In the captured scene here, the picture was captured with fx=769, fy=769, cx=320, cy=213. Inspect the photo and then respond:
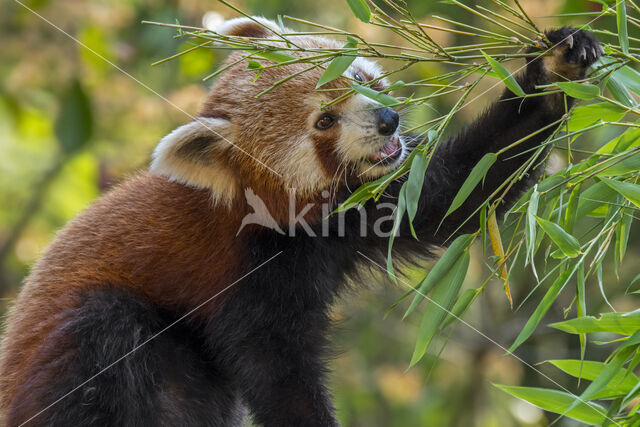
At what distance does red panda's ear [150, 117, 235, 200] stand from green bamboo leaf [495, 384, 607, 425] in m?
1.51

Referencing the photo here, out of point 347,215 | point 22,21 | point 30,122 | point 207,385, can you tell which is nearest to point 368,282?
point 347,215

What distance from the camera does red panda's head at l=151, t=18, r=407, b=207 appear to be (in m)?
3.14

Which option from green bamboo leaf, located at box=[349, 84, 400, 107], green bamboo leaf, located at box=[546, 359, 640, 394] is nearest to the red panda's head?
green bamboo leaf, located at box=[349, 84, 400, 107]

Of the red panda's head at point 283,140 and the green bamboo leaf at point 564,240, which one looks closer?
the green bamboo leaf at point 564,240

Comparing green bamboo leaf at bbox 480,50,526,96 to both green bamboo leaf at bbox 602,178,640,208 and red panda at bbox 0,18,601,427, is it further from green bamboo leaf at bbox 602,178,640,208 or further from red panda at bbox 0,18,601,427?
red panda at bbox 0,18,601,427

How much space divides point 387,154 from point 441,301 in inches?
36.0

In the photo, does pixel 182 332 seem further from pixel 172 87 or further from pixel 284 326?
pixel 172 87

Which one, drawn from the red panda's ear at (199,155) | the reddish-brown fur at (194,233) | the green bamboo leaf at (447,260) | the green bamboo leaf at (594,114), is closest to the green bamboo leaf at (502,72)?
the green bamboo leaf at (594,114)

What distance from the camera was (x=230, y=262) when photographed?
10.7 ft

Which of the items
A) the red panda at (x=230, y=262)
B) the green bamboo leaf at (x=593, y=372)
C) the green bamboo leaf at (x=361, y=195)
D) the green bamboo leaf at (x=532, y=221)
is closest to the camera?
the green bamboo leaf at (x=532, y=221)

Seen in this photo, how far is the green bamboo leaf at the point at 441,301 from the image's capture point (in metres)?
2.42

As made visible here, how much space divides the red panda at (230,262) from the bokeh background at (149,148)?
1.89 meters

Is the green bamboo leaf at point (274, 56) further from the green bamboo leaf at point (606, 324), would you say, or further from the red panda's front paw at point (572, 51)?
the green bamboo leaf at point (606, 324)

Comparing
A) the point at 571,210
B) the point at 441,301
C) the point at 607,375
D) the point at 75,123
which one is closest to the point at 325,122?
the point at 441,301
